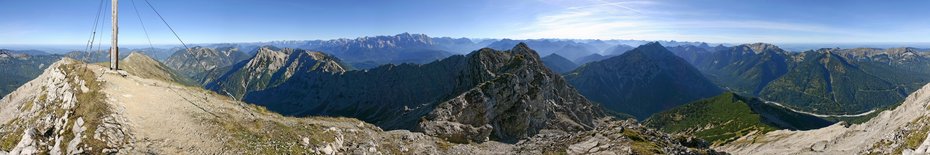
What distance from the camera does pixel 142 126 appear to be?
36250 millimetres

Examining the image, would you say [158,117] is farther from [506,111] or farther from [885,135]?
[506,111]

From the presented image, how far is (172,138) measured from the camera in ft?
117

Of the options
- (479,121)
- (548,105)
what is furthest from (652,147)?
(548,105)

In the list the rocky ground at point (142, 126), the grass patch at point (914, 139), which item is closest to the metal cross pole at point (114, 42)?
the rocky ground at point (142, 126)

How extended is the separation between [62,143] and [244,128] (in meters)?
12.1

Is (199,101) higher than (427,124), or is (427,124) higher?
(199,101)

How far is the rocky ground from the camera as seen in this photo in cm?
3366

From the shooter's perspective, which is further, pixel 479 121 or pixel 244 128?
pixel 479 121

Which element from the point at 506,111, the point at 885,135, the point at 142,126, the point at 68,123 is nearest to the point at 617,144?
the point at 885,135

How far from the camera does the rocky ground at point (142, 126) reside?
1325 inches

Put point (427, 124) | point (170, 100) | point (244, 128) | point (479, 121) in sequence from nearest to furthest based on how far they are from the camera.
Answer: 1. point (244, 128)
2. point (170, 100)
3. point (427, 124)
4. point (479, 121)

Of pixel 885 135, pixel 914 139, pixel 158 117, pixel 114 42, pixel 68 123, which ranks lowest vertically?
pixel 885 135

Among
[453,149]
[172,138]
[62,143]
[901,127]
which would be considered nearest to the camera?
[62,143]

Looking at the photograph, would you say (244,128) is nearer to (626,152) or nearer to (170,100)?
(170,100)
